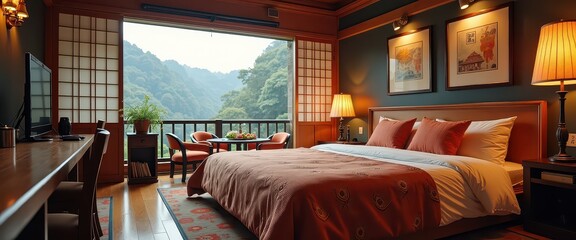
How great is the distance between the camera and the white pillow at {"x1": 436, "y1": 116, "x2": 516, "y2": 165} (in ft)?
10.1

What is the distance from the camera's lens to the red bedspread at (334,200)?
189 centimetres

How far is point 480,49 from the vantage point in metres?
3.61

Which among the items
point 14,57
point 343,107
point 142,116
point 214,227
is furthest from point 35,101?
point 343,107

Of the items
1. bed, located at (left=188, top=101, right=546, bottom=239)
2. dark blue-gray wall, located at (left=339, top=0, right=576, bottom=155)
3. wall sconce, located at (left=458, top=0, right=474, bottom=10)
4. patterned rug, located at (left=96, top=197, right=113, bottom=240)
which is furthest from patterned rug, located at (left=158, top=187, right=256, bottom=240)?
wall sconce, located at (left=458, top=0, right=474, bottom=10)

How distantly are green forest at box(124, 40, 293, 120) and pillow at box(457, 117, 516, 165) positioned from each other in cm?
756

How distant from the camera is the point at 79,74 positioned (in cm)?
445

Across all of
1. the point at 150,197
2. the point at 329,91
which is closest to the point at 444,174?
the point at 150,197

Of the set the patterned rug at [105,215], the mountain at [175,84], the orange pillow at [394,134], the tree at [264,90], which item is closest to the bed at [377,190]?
the orange pillow at [394,134]

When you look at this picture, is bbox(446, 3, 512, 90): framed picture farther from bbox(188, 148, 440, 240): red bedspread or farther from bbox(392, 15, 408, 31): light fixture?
bbox(188, 148, 440, 240): red bedspread

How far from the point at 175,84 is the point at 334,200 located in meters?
9.10

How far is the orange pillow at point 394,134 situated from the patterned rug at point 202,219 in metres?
1.89

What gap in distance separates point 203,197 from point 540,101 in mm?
3329

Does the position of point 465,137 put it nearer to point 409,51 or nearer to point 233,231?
point 409,51

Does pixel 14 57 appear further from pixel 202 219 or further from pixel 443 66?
pixel 443 66
